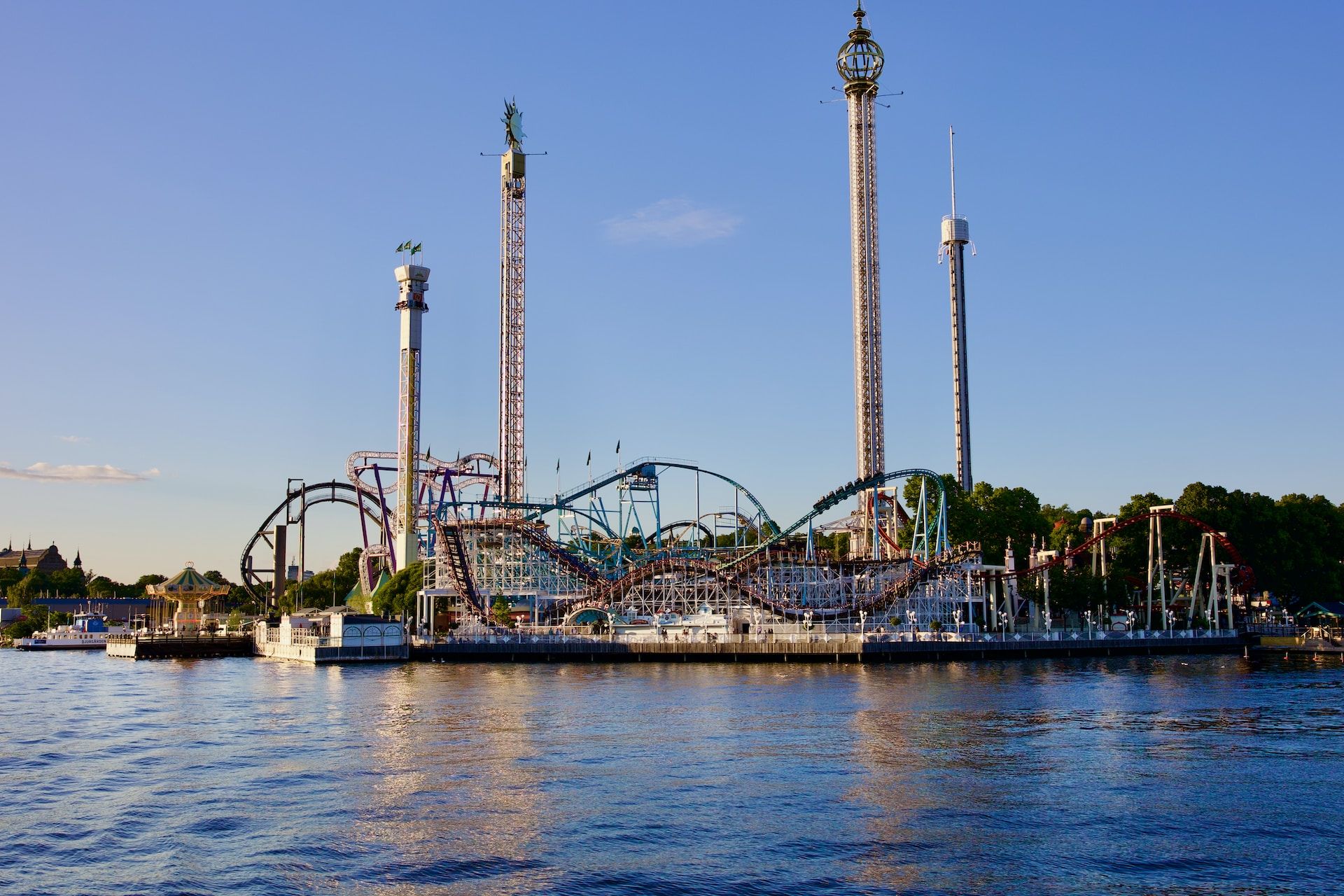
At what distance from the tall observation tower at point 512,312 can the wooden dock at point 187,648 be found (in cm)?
3081

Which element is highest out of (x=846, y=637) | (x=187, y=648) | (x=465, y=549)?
(x=465, y=549)

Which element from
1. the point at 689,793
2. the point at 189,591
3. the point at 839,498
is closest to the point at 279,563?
the point at 189,591

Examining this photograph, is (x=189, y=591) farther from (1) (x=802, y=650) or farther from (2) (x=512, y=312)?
(1) (x=802, y=650)

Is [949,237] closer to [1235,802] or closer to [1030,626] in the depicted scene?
[1030,626]

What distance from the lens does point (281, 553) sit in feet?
508

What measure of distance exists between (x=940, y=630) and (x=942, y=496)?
12.6m

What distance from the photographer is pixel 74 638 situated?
14912 cm

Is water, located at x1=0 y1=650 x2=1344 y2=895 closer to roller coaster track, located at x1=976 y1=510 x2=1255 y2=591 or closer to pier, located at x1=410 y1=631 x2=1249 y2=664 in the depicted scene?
pier, located at x1=410 y1=631 x2=1249 y2=664

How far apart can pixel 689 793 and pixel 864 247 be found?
371ft

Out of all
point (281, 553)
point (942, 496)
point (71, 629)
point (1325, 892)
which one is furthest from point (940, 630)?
point (71, 629)

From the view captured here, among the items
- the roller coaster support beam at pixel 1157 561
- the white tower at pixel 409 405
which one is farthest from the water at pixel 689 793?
the white tower at pixel 409 405

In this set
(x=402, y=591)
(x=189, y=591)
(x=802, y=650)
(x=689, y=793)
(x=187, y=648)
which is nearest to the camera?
(x=689, y=793)

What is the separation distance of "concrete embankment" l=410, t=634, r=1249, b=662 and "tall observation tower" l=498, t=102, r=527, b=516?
37617 mm

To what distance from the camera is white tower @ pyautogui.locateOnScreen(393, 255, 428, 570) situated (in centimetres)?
13925
